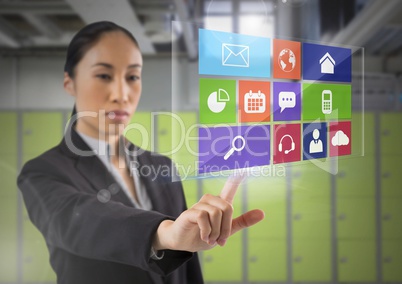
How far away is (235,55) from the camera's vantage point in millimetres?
1289

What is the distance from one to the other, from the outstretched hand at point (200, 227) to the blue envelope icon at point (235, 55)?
43 cm

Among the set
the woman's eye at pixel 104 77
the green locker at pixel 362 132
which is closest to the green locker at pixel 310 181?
the green locker at pixel 362 132

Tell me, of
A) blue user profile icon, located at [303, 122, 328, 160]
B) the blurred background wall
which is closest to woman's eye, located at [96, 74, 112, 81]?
the blurred background wall

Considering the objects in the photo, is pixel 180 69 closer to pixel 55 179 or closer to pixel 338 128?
pixel 55 179

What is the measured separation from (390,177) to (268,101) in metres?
0.62

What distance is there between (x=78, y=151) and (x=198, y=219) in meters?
0.44

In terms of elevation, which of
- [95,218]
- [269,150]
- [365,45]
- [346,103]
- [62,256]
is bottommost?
[62,256]

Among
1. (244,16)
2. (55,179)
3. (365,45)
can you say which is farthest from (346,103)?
(55,179)

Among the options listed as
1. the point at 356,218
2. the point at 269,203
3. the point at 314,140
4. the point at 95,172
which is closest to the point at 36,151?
the point at 95,172

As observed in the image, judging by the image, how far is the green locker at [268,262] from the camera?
155 centimetres

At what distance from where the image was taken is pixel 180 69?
124 cm

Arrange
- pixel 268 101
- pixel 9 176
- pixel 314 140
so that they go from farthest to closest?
pixel 314 140, pixel 268 101, pixel 9 176

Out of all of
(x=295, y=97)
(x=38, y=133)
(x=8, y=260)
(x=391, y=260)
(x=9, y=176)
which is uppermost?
(x=295, y=97)

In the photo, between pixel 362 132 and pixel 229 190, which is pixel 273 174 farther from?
pixel 362 132
